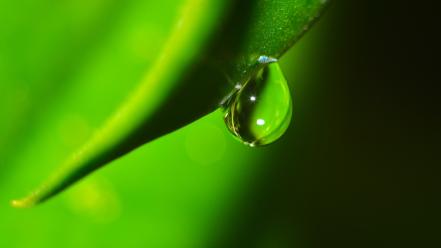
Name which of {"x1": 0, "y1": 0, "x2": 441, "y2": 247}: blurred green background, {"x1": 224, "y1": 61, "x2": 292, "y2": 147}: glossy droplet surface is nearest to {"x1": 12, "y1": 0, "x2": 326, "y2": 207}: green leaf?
{"x1": 224, "y1": 61, "x2": 292, "y2": 147}: glossy droplet surface

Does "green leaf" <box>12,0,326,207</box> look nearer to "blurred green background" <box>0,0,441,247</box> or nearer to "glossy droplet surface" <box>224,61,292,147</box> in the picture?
"glossy droplet surface" <box>224,61,292,147</box>

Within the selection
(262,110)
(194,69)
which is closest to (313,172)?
(262,110)

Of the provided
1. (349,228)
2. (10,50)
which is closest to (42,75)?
(10,50)

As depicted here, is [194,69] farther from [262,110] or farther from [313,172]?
[313,172]

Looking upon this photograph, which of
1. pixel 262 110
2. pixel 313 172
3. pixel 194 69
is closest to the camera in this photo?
pixel 194 69

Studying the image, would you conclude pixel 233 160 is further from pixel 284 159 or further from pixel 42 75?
pixel 42 75

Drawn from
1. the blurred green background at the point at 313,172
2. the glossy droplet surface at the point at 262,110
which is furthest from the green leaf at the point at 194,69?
the blurred green background at the point at 313,172

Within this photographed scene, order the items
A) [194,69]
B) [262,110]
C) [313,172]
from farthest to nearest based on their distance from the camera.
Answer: [313,172] → [262,110] → [194,69]
